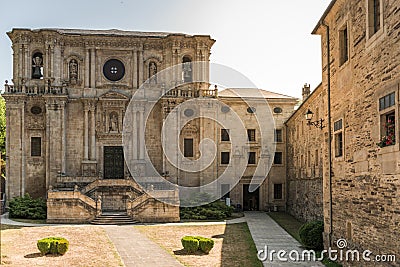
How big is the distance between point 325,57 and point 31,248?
1523 cm

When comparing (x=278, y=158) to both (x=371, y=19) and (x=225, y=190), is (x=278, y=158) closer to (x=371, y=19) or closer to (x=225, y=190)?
(x=225, y=190)

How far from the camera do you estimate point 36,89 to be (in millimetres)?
41688

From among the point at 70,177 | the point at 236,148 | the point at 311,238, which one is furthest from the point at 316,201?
the point at 70,177

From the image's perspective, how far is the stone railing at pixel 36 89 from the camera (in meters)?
41.5

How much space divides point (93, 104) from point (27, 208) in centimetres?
997

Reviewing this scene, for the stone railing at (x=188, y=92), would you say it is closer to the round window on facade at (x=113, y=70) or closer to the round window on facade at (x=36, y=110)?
the round window on facade at (x=113, y=70)

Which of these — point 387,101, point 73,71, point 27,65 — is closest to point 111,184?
point 73,71

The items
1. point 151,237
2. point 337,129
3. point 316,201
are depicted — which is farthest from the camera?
point 316,201

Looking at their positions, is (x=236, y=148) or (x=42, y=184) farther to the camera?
(x=236, y=148)

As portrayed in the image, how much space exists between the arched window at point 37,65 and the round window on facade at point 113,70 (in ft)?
16.7

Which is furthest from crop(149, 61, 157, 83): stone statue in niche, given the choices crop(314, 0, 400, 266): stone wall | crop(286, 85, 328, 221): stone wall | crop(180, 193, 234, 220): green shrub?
crop(314, 0, 400, 266): stone wall

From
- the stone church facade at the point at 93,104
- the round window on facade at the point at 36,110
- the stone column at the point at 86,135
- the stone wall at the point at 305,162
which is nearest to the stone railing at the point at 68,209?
the stone church facade at the point at 93,104

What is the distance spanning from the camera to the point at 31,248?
23.7 meters

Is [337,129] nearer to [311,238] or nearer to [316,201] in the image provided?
[311,238]
